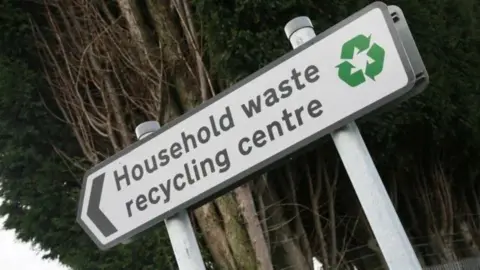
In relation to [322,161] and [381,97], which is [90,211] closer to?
[381,97]

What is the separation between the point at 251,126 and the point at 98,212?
2.05 feet

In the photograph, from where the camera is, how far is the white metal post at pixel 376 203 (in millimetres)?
1475

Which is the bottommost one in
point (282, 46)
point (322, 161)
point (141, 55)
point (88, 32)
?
point (322, 161)

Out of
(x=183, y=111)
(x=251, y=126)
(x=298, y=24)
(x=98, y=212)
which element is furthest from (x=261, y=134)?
(x=183, y=111)

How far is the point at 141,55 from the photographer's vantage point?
13.7 ft

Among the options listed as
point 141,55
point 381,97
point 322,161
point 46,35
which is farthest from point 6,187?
point 381,97

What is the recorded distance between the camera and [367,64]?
5.02 feet

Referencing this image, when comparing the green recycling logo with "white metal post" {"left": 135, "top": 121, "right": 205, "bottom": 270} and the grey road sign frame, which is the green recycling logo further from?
"white metal post" {"left": 135, "top": 121, "right": 205, "bottom": 270}

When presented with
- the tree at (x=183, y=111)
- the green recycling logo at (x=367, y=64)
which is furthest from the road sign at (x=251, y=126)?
the tree at (x=183, y=111)

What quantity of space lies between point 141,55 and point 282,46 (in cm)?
102

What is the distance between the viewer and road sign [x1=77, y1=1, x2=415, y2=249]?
60.4 inches

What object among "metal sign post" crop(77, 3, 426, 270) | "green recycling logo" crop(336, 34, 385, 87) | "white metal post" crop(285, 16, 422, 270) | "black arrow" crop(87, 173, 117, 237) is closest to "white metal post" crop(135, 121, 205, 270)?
"metal sign post" crop(77, 3, 426, 270)

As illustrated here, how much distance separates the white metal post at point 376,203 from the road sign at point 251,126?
6 centimetres

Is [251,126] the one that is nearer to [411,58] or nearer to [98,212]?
[411,58]
